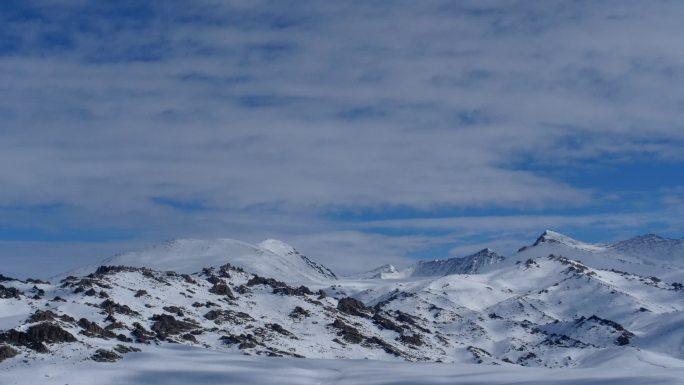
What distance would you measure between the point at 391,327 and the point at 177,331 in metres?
41.2

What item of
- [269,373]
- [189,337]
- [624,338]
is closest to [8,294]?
[189,337]

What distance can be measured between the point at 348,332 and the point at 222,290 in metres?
22.0

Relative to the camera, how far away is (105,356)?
2018 inches

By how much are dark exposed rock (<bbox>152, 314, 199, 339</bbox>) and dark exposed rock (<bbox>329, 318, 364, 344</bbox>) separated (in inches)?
767

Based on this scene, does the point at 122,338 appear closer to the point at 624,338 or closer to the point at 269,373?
the point at 269,373

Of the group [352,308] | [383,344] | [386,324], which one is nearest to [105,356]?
[383,344]

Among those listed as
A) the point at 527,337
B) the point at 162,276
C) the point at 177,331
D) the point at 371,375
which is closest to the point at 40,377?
the point at 371,375

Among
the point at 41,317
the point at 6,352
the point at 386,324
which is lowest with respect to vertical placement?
the point at 386,324

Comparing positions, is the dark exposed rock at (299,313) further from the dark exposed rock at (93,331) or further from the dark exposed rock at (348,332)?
the dark exposed rock at (93,331)

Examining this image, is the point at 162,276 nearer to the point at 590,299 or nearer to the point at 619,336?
the point at 619,336

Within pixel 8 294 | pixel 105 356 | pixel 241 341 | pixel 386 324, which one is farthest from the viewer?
pixel 386 324

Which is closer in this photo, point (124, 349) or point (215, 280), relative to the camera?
point (124, 349)

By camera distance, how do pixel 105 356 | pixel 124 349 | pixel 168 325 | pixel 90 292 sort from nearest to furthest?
pixel 105 356, pixel 124 349, pixel 168 325, pixel 90 292

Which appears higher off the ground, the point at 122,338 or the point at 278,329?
the point at 122,338
